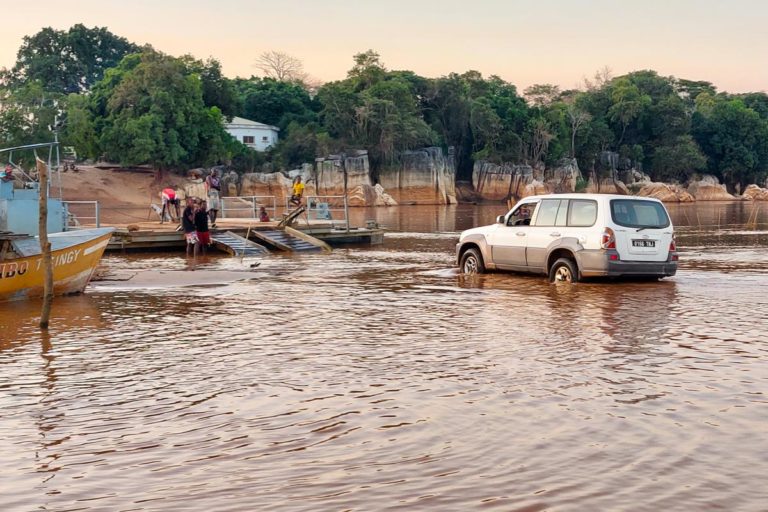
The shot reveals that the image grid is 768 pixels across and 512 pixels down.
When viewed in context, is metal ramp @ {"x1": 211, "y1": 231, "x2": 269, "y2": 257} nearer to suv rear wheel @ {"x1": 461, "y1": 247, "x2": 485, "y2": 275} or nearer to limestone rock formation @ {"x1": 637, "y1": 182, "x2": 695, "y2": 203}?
suv rear wheel @ {"x1": 461, "y1": 247, "x2": 485, "y2": 275}

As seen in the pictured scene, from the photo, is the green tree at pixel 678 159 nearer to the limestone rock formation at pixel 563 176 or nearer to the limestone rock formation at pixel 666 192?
the limestone rock formation at pixel 666 192

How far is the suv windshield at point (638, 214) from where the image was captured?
17.1m

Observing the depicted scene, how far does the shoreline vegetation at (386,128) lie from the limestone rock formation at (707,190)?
0.20m

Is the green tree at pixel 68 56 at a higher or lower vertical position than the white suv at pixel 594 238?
higher

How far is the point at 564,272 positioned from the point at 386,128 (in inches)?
2899

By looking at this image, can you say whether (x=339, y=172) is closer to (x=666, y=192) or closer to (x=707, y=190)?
(x=666, y=192)

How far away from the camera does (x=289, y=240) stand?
98.1 ft

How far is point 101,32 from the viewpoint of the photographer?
111 m

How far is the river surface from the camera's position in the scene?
19.3ft

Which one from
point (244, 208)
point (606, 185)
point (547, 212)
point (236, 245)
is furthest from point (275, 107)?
point (547, 212)

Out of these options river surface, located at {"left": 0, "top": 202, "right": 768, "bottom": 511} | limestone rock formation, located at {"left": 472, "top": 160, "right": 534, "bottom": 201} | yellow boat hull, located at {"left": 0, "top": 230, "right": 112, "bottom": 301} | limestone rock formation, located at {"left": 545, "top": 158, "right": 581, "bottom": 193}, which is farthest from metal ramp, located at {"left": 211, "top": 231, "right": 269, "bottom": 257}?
limestone rock formation, located at {"left": 545, "top": 158, "right": 581, "bottom": 193}

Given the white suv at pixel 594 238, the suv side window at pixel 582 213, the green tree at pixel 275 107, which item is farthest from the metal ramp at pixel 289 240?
the green tree at pixel 275 107

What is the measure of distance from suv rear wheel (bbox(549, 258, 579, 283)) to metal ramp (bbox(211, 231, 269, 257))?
1170 centimetres

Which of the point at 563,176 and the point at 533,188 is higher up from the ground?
the point at 563,176
